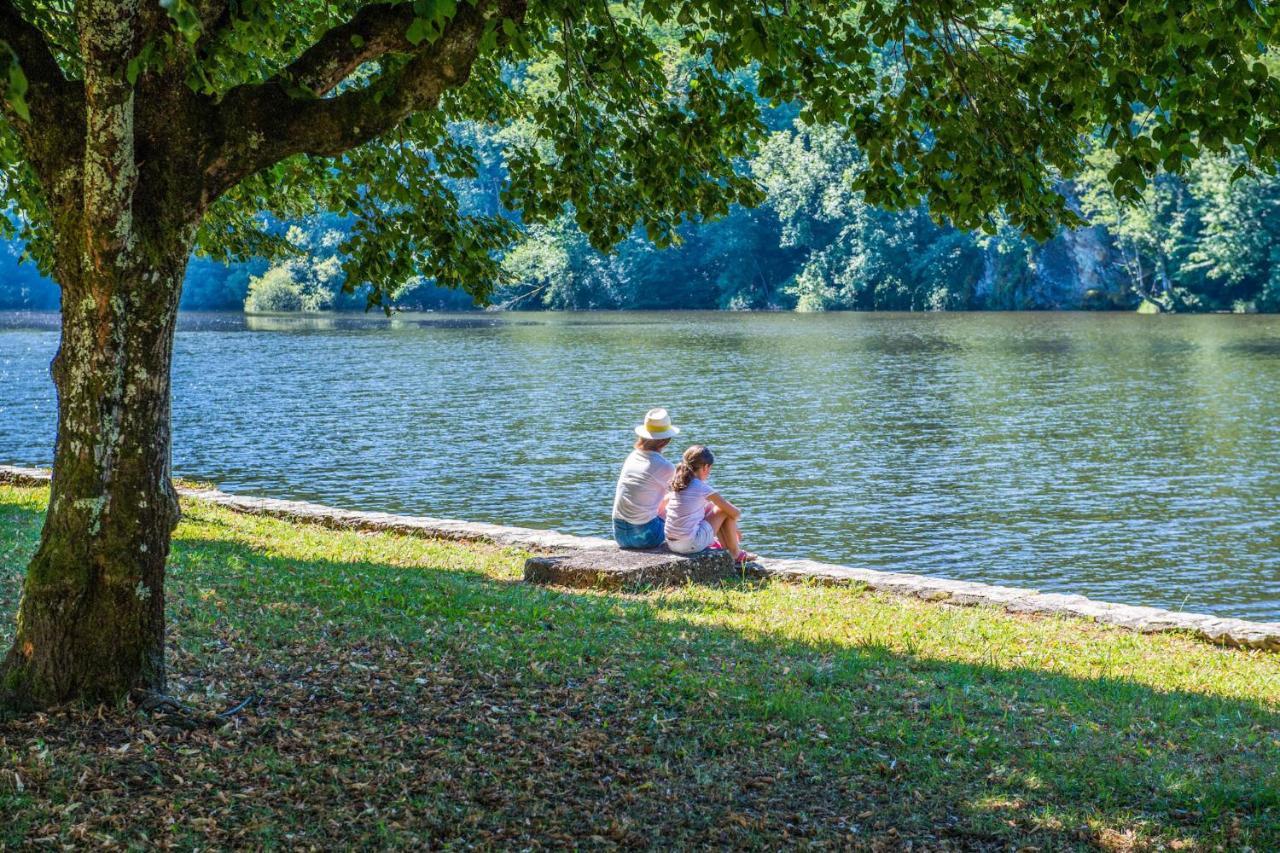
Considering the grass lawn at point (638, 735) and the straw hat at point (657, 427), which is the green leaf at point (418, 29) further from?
the straw hat at point (657, 427)

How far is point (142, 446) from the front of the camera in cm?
533

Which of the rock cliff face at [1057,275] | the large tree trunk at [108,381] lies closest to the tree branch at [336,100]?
the large tree trunk at [108,381]

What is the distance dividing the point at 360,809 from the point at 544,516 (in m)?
13.4

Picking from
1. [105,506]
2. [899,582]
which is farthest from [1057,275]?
[105,506]

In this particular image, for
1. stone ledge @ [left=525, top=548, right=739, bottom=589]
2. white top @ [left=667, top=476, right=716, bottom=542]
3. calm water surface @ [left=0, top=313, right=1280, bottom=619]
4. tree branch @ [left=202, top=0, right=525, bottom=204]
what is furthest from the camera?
calm water surface @ [left=0, top=313, right=1280, bottom=619]

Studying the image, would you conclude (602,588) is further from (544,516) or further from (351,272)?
(544,516)

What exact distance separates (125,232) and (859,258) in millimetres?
84791

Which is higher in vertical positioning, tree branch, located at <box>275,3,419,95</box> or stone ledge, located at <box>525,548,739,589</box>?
tree branch, located at <box>275,3,419,95</box>

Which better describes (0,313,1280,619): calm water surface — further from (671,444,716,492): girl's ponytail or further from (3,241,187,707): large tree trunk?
(3,241,187,707): large tree trunk

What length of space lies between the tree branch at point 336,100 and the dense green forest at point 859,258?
55.2 metres

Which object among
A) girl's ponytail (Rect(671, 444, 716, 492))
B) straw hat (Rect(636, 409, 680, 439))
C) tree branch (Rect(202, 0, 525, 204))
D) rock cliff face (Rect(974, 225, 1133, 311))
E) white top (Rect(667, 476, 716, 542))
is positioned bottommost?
white top (Rect(667, 476, 716, 542))

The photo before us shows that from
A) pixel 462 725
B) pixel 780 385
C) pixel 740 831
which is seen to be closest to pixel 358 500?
pixel 462 725

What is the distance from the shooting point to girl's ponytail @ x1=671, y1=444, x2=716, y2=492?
36.5ft

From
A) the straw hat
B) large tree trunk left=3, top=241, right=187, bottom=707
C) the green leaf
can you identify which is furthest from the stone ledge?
the green leaf
